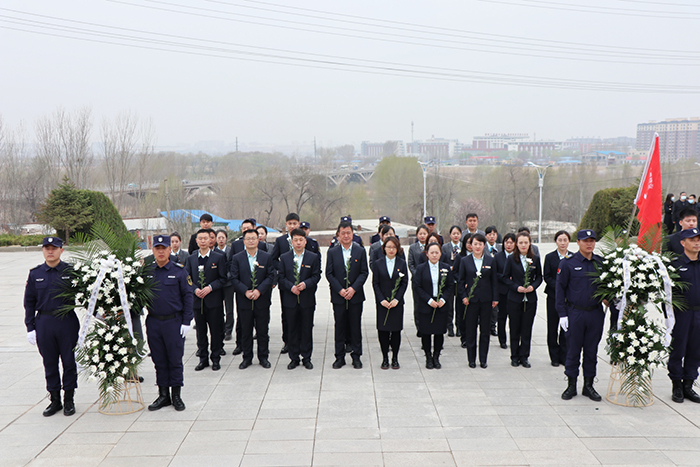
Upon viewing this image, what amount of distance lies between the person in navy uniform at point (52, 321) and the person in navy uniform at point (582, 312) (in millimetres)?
5433

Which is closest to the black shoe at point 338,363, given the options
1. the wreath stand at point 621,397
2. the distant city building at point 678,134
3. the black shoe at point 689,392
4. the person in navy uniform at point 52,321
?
the person in navy uniform at point 52,321

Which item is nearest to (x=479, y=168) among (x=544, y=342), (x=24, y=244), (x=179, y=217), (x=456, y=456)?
(x=179, y=217)

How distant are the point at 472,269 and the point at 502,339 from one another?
5.32ft

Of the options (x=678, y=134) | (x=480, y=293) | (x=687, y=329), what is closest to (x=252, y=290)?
(x=480, y=293)

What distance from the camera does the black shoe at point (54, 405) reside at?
227 inches

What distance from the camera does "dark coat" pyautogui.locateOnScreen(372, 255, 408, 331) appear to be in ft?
23.4

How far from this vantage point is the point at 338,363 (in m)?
7.32

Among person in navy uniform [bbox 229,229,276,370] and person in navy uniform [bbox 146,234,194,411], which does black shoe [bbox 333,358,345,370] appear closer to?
person in navy uniform [bbox 229,229,276,370]

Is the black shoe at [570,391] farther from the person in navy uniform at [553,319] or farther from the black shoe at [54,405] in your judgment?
the black shoe at [54,405]

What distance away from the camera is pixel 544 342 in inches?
337

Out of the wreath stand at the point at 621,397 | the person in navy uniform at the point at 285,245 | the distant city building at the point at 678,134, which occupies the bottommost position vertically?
the wreath stand at the point at 621,397

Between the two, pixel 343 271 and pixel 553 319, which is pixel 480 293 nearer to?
pixel 553 319

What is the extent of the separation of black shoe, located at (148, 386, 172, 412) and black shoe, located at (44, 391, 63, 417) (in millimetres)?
969

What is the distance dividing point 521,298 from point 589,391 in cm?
152
